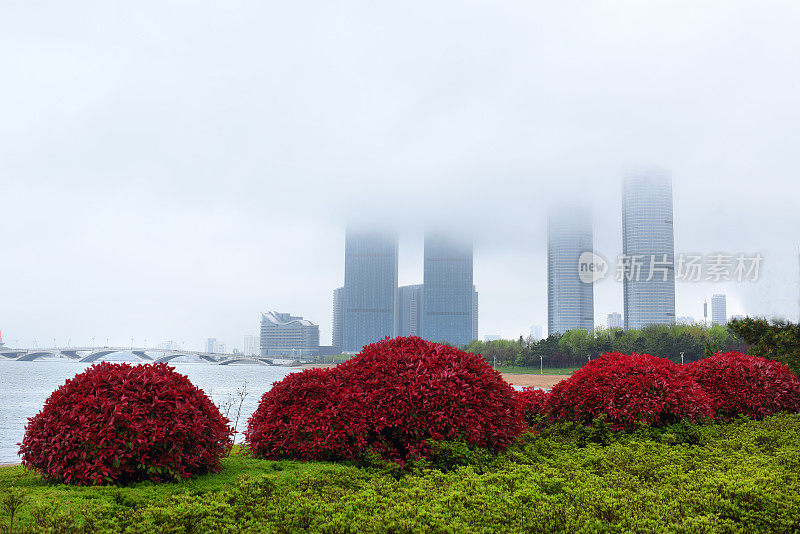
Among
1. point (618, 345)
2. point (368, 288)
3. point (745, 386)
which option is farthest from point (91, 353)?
point (368, 288)

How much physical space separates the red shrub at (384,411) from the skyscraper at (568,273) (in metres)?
130

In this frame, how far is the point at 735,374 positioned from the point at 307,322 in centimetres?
12840

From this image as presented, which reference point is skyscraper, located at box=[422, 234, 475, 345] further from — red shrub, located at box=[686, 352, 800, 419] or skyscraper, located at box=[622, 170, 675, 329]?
red shrub, located at box=[686, 352, 800, 419]

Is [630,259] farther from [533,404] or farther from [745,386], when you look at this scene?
[533,404]

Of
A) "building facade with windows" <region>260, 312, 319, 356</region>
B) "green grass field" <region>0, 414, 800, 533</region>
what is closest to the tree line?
"green grass field" <region>0, 414, 800, 533</region>

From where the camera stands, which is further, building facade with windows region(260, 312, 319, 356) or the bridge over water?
building facade with windows region(260, 312, 319, 356)

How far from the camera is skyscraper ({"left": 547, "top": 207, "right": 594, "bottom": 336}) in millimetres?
132000

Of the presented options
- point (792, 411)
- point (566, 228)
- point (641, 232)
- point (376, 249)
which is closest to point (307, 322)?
point (376, 249)

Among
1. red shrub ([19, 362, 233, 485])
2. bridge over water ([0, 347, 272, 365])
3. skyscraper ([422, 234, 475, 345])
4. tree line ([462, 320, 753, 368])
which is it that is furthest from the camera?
skyscraper ([422, 234, 475, 345])

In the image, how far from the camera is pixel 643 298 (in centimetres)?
11019

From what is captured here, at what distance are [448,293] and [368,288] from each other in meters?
22.1

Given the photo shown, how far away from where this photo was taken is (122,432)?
406cm

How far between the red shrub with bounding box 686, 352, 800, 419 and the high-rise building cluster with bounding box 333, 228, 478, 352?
440 feet

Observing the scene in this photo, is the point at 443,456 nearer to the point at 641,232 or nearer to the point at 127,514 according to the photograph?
the point at 127,514
